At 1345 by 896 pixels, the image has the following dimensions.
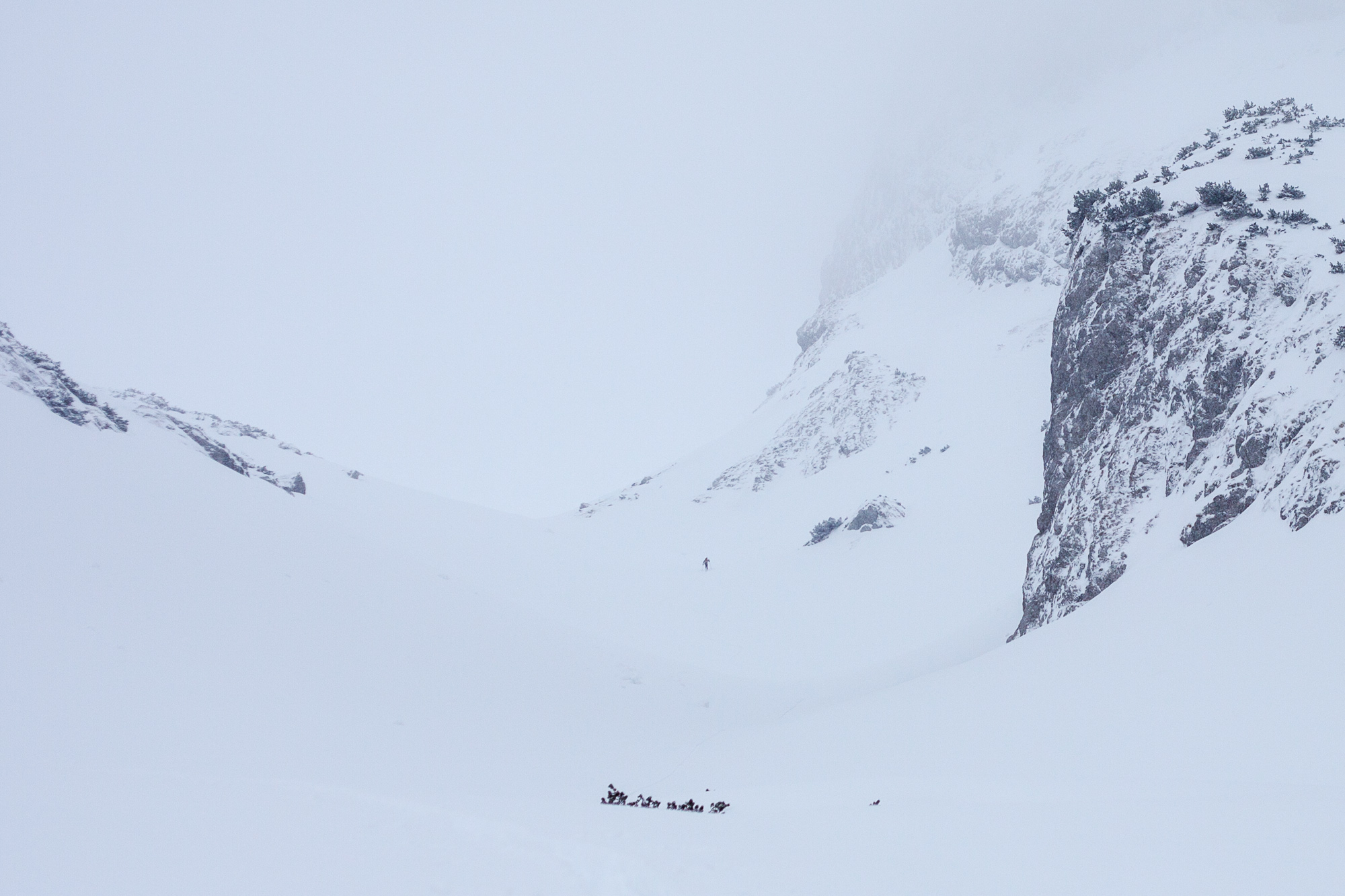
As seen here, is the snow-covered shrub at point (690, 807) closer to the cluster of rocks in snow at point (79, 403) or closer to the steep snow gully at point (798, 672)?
the steep snow gully at point (798, 672)

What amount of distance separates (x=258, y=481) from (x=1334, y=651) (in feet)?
95.3

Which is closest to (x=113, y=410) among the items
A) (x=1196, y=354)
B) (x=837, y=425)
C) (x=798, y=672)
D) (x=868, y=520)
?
(x=798, y=672)

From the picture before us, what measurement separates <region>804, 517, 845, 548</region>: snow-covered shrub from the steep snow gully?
1029 cm

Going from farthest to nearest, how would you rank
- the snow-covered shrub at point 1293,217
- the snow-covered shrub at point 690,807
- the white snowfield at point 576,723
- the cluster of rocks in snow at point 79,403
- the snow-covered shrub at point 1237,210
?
the cluster of rocks in snow at point 79,403 → the snow-covered shrub at point 1237,210 → the snow-covered shrub at point 1293,217 → the snow-covered shrub at point 690,807 → the white snowfield at point 576,723

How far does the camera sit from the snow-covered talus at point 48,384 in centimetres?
1811

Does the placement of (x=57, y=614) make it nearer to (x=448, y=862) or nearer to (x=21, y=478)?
(x=21, y=478)

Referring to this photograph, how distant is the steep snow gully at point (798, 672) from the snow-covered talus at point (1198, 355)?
7 centimetres

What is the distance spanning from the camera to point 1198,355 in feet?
42.8

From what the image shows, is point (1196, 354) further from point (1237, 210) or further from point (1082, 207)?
point (1082, 207)

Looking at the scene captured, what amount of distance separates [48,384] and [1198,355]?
28.0 m

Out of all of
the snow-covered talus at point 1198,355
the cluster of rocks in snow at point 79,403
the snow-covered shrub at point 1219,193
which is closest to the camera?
the snow-covered talus at point 1198,355

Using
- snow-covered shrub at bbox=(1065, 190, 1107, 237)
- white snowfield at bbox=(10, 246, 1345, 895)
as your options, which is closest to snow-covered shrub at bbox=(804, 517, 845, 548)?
white snowfield at bbox=(10, 246, 1345, 895)

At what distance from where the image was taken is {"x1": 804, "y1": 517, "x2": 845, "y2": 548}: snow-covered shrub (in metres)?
40.6

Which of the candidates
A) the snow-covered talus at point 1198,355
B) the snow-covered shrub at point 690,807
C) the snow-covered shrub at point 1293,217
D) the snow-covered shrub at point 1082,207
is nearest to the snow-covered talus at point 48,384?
the snow-covered shrub at point 690,807
